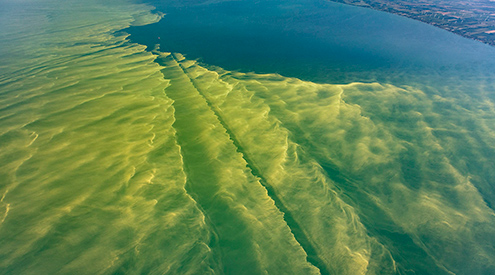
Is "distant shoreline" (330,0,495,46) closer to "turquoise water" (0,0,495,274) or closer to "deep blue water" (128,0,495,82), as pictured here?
"deep blue water" (128,0,495,82)

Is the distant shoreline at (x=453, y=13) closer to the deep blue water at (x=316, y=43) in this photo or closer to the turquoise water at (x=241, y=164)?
the deep blue water at (x=316, y=43)

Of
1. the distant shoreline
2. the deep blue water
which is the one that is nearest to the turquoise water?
the deep blue water

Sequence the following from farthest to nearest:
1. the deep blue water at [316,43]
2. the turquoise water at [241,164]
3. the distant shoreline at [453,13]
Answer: the distant shoreline at [453,13] < the deep blue water at [316,43] < the turquoise water at [241,164]

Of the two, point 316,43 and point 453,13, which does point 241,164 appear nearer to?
point 316,43

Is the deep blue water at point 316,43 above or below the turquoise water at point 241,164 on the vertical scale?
above

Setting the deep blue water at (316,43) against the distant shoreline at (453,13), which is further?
the distant shoreline at (453,13)

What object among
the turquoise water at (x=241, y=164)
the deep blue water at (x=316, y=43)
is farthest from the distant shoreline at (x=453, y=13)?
the turquoise water at (x=241, y=164)

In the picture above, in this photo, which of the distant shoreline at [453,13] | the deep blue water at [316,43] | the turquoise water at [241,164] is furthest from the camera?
the distant shoreline at [453,13]
